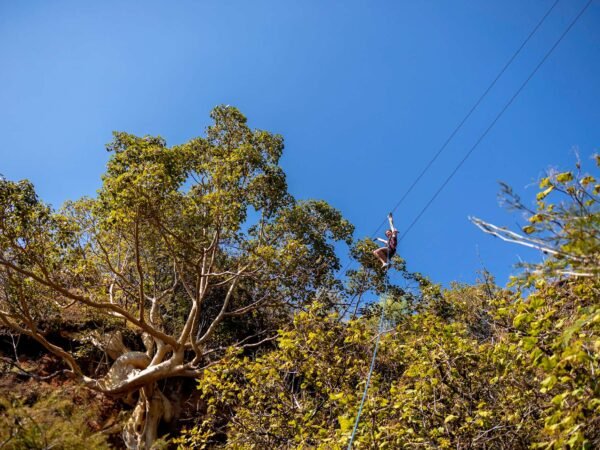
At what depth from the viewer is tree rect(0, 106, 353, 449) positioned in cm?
812

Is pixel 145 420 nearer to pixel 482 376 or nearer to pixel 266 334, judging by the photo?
pixel 266 334

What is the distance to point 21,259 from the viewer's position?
8438 mm

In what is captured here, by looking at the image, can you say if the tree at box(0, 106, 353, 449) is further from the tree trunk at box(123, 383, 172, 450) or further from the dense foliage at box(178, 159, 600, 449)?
the dense foliage at box(178, 159, 600, 449)

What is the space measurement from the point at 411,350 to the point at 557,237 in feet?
10.7

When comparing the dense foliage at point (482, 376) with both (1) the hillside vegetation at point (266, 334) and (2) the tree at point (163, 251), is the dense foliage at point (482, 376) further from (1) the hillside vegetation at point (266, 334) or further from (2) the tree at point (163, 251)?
(2) the tree at point (163, 251)

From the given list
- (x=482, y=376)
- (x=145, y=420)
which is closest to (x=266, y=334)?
(x=145, y=420)

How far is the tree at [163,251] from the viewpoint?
8117 millimetres

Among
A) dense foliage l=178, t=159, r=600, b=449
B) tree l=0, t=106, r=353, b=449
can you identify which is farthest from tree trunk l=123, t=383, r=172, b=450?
dense foliage l=178, t=159, r=600, b=449

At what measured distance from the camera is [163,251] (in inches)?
440

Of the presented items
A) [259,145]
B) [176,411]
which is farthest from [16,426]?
[176,411]

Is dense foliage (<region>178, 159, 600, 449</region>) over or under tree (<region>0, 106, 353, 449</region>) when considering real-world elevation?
under

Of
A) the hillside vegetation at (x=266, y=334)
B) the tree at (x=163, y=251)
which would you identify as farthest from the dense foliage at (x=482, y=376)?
the tree at (x=163, y=251)

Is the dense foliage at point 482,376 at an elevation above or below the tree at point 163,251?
below

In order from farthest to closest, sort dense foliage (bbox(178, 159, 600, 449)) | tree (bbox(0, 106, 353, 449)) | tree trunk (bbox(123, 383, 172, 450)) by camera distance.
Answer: tree trunk (bbox(123, 383, 172, 450)) < tree (bbox(0, 106, 353, 449)) < dense foliage (bbox(178, 159, 600, 449))
